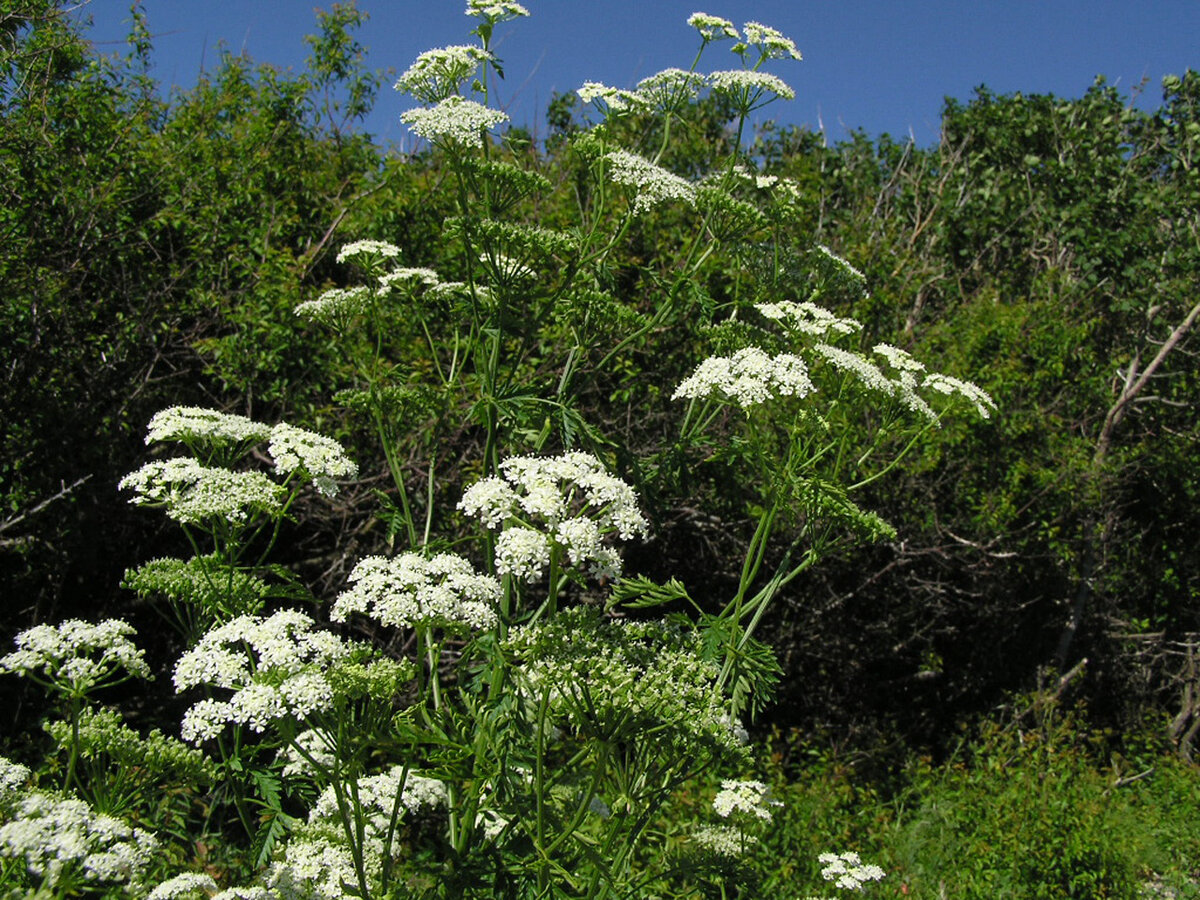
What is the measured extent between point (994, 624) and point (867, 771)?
1.92m

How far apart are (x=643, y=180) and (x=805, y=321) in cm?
95

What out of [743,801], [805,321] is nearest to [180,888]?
[743,801]

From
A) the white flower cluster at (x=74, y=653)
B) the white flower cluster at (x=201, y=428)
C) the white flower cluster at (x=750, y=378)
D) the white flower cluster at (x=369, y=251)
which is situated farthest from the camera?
the white flower cluster at (x=369, y=251)

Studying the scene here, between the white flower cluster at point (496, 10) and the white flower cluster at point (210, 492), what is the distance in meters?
2.12

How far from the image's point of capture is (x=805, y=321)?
13.0 feet

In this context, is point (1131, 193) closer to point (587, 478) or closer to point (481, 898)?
point (587, 478)

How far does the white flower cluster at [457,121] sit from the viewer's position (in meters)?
3.39

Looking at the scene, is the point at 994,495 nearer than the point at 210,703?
No

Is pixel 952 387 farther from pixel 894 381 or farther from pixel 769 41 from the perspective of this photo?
pixel 769 41

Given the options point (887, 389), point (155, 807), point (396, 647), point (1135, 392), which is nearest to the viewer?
point (887, 389)

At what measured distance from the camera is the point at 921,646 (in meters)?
8.12

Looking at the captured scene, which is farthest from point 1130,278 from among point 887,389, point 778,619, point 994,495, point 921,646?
point 887,389

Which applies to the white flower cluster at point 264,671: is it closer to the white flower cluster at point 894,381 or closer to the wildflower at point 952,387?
the white flower cluster at point 894,381

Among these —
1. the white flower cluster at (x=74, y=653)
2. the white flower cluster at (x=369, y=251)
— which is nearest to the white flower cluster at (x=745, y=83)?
the white flower cluster at (x=369, y=251)
